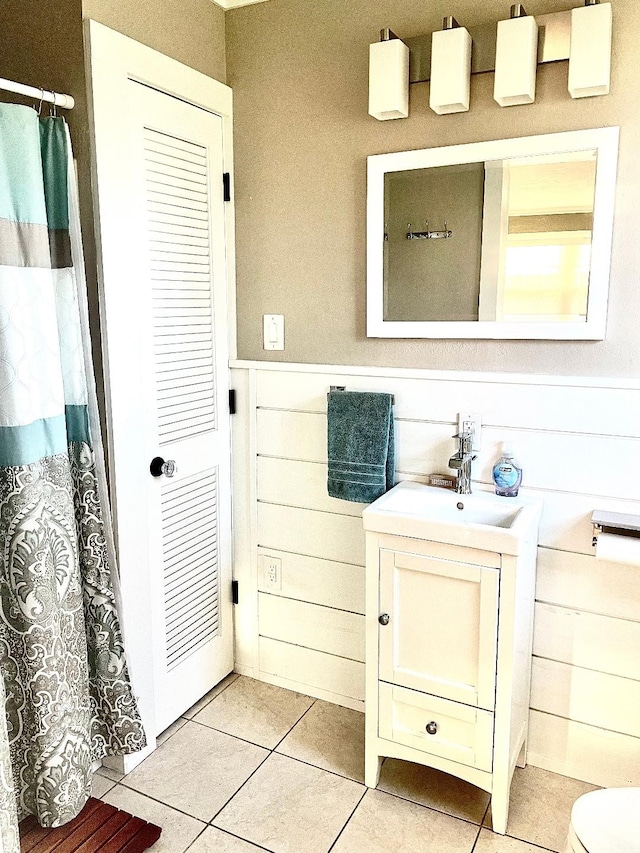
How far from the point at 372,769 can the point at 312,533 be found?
2.50 feet

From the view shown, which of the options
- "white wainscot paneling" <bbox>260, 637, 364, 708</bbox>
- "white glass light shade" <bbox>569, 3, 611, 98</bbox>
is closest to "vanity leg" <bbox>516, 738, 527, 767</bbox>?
"white wainscot paneling" <bbox>260, 637, 364, 708</bbox>

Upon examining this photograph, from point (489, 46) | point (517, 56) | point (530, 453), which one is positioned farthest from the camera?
point (530, 453)

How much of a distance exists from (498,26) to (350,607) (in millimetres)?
1812

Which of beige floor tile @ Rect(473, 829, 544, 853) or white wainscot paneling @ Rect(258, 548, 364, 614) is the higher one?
white wainscot paneling @ Rect(258, 548, 364, 614)

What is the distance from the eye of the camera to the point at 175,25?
2.08m

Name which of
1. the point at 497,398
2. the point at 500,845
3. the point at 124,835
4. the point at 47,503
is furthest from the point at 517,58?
the point at 124,835

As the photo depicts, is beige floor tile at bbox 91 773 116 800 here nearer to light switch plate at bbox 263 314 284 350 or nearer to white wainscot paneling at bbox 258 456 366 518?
white wainscot paneling at bbox 258 456 366 518

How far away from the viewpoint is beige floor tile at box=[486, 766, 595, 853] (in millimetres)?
1861

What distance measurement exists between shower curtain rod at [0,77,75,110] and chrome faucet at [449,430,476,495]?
140cm

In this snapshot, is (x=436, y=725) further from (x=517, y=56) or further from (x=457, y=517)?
(x=517, y=56)

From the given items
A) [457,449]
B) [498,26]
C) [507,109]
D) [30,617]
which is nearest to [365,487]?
[457,449]

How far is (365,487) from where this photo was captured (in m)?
2.15

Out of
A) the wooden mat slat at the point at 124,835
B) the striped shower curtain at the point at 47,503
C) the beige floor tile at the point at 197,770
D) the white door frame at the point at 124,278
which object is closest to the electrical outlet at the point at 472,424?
the white door frame at the point at 124,278

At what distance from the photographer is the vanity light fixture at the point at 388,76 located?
1923 mm
